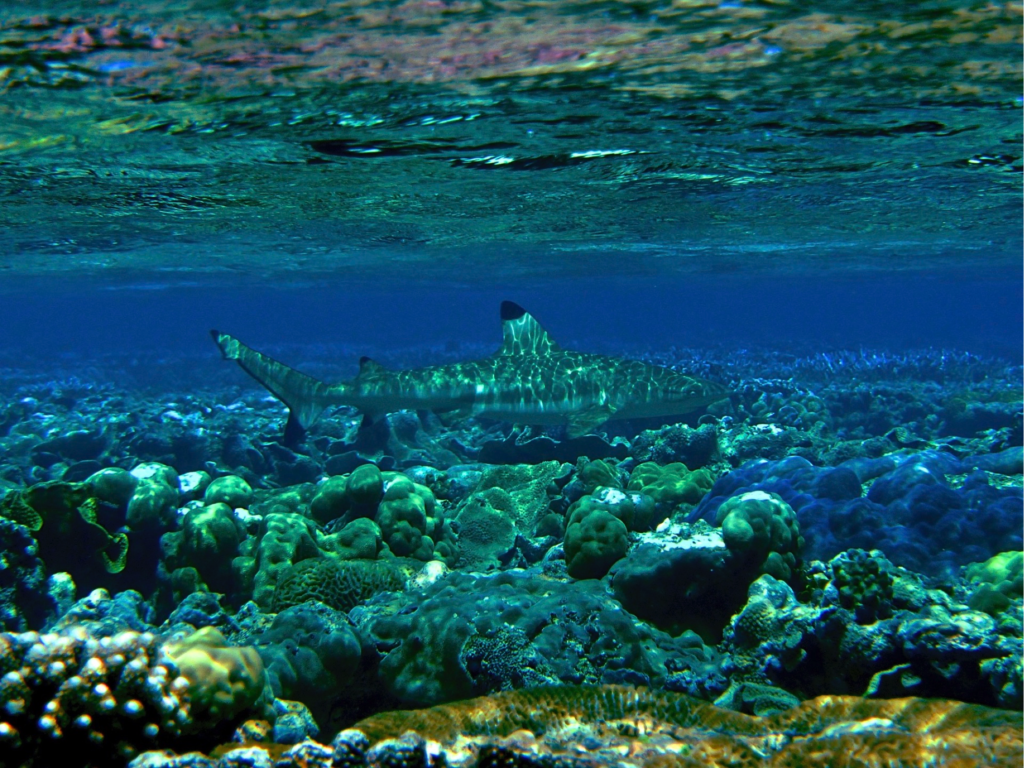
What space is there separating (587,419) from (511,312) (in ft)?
9.67

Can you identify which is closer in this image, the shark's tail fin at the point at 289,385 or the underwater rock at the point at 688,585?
the underwater rock at the point at 688,585

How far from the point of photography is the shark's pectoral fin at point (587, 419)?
12.1 meters

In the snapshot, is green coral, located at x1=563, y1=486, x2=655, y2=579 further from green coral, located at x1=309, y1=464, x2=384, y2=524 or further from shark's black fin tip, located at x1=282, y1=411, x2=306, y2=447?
shark's black fin tip, located at x1=282, y1=411, x2=306, y2=447

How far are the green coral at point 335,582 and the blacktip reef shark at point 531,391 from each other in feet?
18.1

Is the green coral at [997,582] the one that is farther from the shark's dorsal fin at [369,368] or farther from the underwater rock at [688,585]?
the shark's dorsal fin at [369,368]

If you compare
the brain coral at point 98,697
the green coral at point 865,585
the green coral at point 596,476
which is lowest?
the green coral at point 596,476

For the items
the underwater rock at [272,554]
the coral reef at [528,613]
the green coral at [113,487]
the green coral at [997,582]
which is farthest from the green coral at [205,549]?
the green coral at [997,582]

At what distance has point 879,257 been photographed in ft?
124

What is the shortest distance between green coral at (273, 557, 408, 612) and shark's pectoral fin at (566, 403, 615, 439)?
5656 millimetres

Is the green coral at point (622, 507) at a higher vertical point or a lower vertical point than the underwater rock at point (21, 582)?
lower

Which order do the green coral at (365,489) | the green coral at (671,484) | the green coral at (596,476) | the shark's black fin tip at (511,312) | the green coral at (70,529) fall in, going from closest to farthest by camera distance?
the green coral at (70,529), the green coral at (365,489), the green coral at (596,476), the green coral at (671,484), the shark's black fin tip at (511,312)

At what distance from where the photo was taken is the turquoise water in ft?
14.8

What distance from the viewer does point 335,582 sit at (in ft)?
22.1

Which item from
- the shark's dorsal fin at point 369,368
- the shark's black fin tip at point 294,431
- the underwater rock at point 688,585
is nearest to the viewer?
the underwater rock at point 688,585
